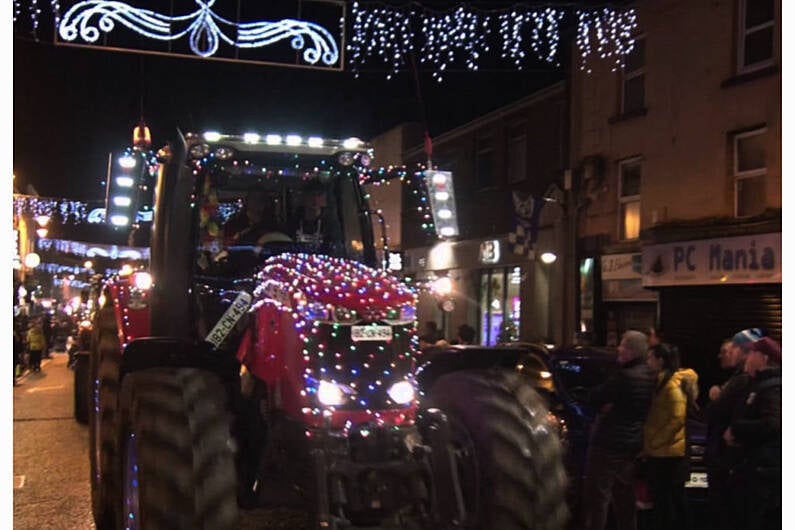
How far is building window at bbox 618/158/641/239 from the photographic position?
54.1 ft

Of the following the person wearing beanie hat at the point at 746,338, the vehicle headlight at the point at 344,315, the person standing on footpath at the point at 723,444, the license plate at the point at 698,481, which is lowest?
the license plate at the point at 698,481

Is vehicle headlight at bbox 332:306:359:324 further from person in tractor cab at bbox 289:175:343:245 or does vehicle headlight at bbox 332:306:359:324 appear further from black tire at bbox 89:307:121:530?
black tire at bbox 89:307:121:530

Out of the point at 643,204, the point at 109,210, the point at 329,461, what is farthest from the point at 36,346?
the point at 329,461

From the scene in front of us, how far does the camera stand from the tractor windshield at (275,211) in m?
5.67

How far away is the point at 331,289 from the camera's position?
16.0 ft

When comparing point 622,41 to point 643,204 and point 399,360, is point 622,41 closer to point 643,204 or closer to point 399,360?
point 643,204

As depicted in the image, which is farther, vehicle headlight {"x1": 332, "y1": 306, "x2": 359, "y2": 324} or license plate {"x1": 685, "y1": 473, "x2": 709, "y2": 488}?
license plate {"x1": 685, "y1": 473, "x2": 709, "y2": 488}

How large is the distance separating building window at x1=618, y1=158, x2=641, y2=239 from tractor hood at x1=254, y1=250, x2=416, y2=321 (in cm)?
1221

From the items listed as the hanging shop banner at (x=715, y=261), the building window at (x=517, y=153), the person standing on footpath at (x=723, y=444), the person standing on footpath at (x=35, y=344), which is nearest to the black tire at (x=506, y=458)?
the person standing on footpath at (x=723, y=444)

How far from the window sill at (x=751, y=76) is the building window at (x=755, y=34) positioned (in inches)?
4.2

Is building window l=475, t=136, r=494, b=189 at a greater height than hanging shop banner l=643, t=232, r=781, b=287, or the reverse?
building window l=475, t=136, r=494, b=189

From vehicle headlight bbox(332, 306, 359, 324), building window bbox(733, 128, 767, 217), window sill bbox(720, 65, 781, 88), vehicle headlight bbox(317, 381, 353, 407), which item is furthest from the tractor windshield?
window sill bbox(720, 65, 781, 88)

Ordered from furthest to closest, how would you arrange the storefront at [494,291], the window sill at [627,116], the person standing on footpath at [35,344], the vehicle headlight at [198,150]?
the person standing on footpath at [35,344]
the storefront at [494,291]
the window sill at [627,116]
the vehicle headlight at [198,150]

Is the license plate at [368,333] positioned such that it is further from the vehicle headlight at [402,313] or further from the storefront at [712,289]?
the storefront at [712,289]
